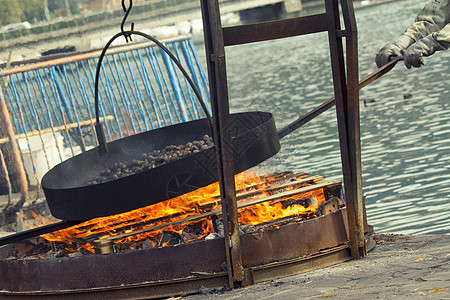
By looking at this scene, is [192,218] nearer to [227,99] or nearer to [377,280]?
[227,99]

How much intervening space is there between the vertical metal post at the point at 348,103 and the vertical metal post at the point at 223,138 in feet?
2.38

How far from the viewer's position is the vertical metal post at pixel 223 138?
407 cm

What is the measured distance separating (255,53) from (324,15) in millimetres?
23669

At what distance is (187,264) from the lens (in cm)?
431

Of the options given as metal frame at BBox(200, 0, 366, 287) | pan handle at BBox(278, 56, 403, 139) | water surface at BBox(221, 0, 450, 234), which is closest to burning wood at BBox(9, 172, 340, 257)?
metal frame at BBox(200, 0, 366, 287)

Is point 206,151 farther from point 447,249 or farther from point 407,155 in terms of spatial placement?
point 407,155

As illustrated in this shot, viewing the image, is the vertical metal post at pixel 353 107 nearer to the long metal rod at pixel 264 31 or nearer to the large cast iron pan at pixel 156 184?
the long metal rod at pixel 264 31

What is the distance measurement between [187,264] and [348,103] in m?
1.38

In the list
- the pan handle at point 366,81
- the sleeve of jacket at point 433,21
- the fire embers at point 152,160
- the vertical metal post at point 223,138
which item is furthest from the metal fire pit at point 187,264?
the sleeve of jacket at point 433,21

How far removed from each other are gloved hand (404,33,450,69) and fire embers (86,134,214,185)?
62.0 inches

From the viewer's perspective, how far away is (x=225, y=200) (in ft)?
13.7

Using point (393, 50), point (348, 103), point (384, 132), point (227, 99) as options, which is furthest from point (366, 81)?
point (384, 132)

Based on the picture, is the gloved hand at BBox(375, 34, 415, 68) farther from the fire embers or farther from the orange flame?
the fire embers

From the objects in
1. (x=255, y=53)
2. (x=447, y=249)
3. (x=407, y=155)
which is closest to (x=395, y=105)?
(x=407, y=155)
